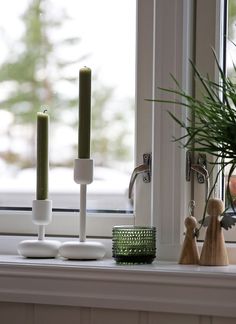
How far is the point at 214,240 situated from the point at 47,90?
1.80 feet

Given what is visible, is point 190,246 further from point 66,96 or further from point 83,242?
point 66,96

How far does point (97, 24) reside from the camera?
→ 1.73 meters

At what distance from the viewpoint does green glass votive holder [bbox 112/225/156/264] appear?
1.54 m

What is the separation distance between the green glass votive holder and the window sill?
0.03m

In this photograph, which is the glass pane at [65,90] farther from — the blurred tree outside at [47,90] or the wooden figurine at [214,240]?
the wooden figurine at [214,240]

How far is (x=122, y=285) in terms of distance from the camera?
1.46 m

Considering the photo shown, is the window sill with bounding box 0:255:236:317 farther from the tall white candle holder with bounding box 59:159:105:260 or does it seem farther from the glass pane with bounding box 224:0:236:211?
the glass pane with bounding box 224:0:236:211

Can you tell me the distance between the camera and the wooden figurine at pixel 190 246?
1532 millimetres

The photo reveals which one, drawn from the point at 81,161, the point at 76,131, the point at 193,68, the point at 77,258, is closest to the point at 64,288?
the point at 77,258

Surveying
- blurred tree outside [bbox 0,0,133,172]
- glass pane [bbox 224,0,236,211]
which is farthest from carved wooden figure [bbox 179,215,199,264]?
blurred tree outside [bbox 0,0,133,172]

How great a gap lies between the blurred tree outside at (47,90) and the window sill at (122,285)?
0.97 ft

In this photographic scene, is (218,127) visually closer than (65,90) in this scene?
Yes

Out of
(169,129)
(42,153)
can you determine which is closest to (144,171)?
(169,129)

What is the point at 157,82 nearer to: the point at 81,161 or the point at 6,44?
the point at 81,161
